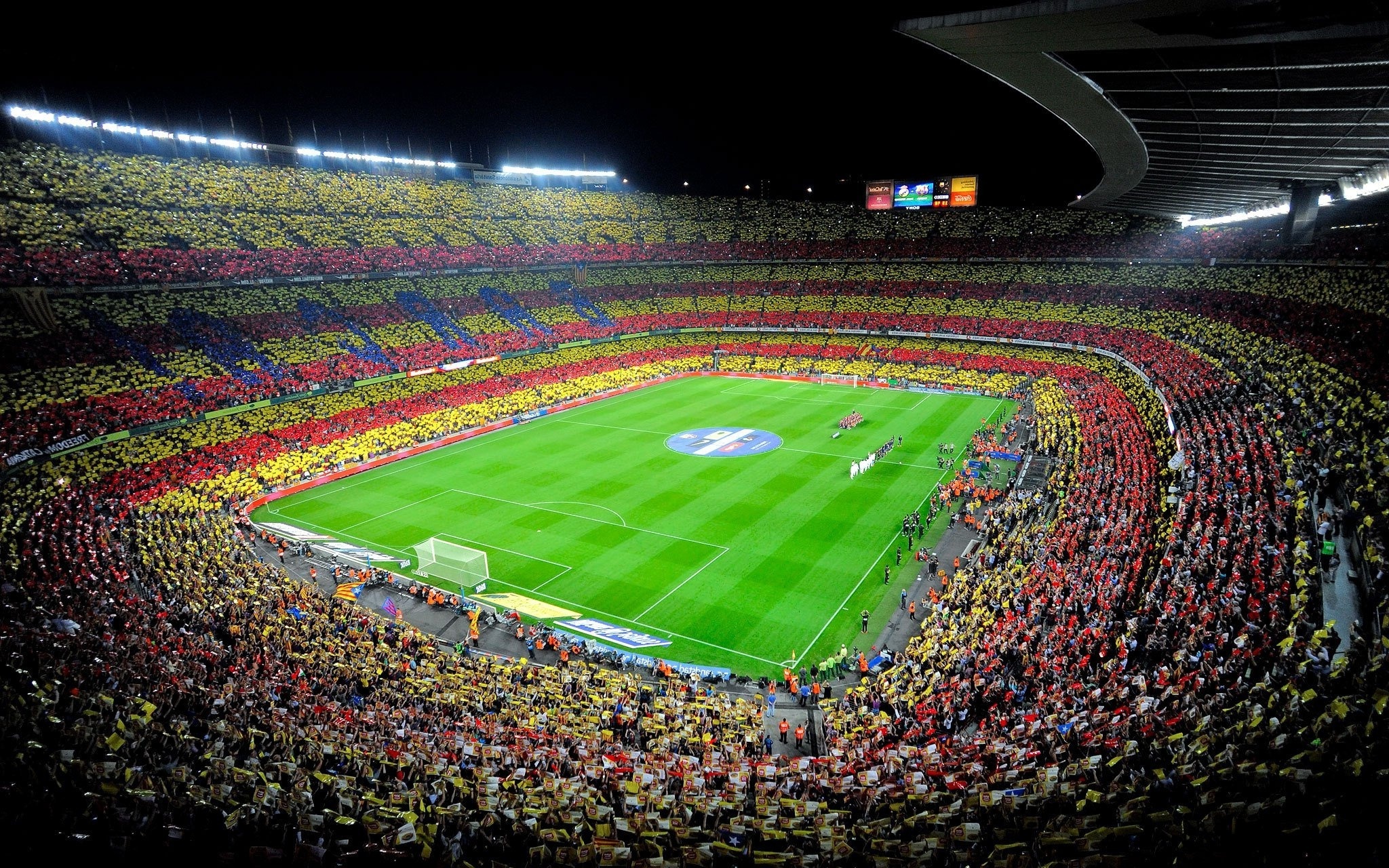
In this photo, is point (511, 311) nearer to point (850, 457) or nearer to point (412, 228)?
point (412, 228)

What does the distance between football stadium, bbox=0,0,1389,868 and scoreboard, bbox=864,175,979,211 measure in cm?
580

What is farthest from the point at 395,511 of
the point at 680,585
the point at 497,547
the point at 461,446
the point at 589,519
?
the point at 680,585

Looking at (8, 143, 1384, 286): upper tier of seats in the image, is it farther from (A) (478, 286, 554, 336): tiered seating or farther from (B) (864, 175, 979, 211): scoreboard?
(B) (864, 175, 979, 211): scoreboard

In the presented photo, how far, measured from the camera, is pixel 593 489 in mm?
34406

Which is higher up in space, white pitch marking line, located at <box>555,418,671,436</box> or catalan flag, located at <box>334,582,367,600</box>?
white pitch marking line, located at <box>555,418,671,436</box>

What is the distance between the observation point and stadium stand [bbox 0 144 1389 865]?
8602 mm

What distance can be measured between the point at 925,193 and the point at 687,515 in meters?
56.0

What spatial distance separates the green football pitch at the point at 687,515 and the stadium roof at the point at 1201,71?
1583 cm

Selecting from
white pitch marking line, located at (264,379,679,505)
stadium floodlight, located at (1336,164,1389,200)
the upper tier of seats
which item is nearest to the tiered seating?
the upper tier of seats

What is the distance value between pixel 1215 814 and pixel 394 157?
77725mm

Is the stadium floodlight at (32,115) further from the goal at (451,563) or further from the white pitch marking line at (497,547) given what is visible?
the goal at (451,563)

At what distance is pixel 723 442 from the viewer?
42.5 metres

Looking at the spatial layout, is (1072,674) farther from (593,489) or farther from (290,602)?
(593,489)

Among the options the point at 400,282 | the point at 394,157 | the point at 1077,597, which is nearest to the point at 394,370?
the point at 400,282
